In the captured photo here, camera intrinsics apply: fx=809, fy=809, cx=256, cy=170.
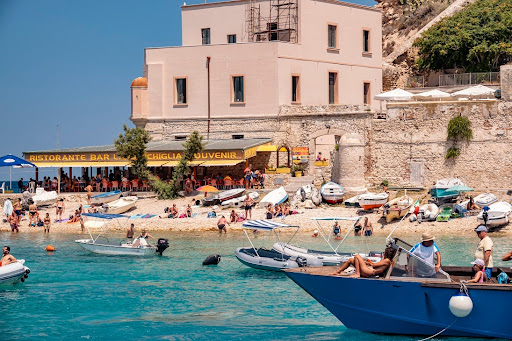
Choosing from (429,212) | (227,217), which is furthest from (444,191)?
(227,217)

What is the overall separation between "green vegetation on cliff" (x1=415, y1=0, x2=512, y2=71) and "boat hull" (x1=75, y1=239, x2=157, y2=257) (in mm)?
28232

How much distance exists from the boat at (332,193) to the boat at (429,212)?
198 inches

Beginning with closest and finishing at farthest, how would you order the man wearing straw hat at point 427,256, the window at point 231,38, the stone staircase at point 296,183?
the man wearing straw hat at point 427,256, the stone staircase at point 296,183, the window at point 231,38

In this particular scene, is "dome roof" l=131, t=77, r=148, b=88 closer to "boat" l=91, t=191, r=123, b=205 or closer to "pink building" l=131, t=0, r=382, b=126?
"pink building" l=131, t=0, r=382, b=126

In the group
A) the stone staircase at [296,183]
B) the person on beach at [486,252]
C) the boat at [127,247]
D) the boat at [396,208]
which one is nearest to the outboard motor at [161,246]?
the boat at [127,247]

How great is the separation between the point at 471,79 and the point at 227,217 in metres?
19.9

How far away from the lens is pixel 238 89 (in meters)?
49.1

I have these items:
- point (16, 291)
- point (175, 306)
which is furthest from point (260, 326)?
point (16, 291)

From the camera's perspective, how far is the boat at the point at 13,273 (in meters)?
26.1

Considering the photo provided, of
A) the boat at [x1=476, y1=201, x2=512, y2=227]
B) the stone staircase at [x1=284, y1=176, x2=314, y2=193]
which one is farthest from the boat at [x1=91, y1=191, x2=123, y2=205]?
the boat at [x1=476, y1=201, x2=512, y2=227]

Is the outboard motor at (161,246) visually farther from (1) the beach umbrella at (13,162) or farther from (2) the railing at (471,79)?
(2) the railing at (471,79)

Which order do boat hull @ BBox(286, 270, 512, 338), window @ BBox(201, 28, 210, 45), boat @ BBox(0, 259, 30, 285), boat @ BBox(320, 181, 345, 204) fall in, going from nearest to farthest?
boat hull @ BBox(286, 270, 512, 338), boat @ BBox(0, 259, 30, 285), boat @ BBox(320, 181, 345, 204), window @ BBox(201, 28, 210, 45)

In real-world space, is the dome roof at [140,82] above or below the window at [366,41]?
below

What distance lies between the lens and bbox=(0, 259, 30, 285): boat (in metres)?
26.1
